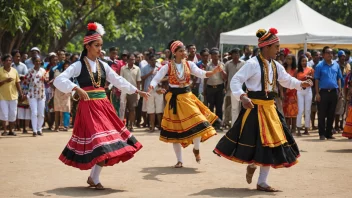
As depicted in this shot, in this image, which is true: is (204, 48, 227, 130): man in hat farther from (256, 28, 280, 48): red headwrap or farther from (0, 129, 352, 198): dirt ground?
(256, 28, 280, 48): red headwrap

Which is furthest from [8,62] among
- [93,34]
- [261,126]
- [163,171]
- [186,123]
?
[261,126]

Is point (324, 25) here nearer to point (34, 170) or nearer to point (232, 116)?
point (232, 116)

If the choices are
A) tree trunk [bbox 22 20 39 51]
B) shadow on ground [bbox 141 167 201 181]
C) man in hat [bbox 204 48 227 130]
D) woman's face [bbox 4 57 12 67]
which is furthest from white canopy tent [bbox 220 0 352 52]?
shadow on ground [bbox 141 167 201 181]

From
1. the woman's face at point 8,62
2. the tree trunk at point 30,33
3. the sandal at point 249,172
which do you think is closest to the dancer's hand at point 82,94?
the sandal at point 249,172

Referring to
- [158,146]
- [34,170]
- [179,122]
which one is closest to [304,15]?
[158,146]

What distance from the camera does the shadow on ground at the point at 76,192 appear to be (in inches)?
368

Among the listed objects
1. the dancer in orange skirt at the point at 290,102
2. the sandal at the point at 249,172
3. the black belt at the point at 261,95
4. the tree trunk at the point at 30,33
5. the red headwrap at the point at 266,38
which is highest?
the tree trunk at the point at 30,33

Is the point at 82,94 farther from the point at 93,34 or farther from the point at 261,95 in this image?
the point at 261,95

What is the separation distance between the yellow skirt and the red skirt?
229cm

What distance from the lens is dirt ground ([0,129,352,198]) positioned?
956 cm

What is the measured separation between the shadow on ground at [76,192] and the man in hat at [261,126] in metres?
1.46

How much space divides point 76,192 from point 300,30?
1310cm

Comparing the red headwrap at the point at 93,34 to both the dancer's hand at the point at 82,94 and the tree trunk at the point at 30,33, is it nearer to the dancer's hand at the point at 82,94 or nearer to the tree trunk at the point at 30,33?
the dancer's hand at the point at 82,94

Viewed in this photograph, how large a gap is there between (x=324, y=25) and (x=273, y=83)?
12.9 m
